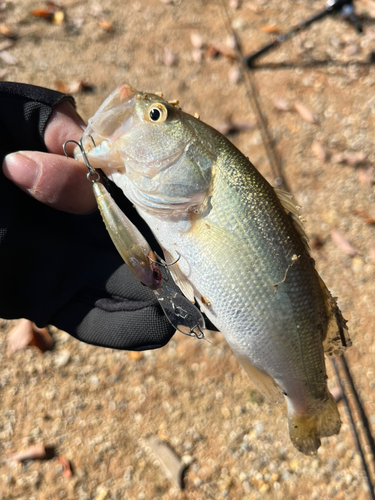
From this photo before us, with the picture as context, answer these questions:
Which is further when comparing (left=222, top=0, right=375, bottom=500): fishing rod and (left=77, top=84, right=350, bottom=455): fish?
(left=222, top=0, right=375, bottom=500): fishing rod

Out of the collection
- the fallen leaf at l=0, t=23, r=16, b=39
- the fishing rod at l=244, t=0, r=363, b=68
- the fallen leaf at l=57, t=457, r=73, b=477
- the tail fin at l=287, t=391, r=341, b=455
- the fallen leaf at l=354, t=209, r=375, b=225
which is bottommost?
the fallen leaf at l=57, t=457, r=73, b=477

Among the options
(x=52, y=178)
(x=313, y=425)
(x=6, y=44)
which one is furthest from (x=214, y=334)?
(x=6, y=44)

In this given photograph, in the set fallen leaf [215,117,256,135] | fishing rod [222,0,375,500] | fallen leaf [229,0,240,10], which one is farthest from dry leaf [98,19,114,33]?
fallen leaf [215,117,256,135]

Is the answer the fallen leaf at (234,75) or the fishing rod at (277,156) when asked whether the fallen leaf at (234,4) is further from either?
the fallen leaf at (234,75)

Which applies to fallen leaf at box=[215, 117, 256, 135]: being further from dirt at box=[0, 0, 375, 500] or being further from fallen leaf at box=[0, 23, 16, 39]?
fallen leaf at box=[0, 23, 16, 39]

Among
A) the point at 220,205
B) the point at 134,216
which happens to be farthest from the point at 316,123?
the point at 220,205

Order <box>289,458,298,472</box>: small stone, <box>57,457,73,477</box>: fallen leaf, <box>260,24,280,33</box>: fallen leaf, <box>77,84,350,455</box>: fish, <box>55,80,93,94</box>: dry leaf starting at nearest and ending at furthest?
1. <box>77,84,350,455</box>: fish
2. <box>57,457,73,477</box>: fallen leaf
3. <box>289,458,298,472</box>: small stone
4. <box>55,80,93,94</box>: dry leaf
5. <box>260,24,280,33</box>: fallen leaf
